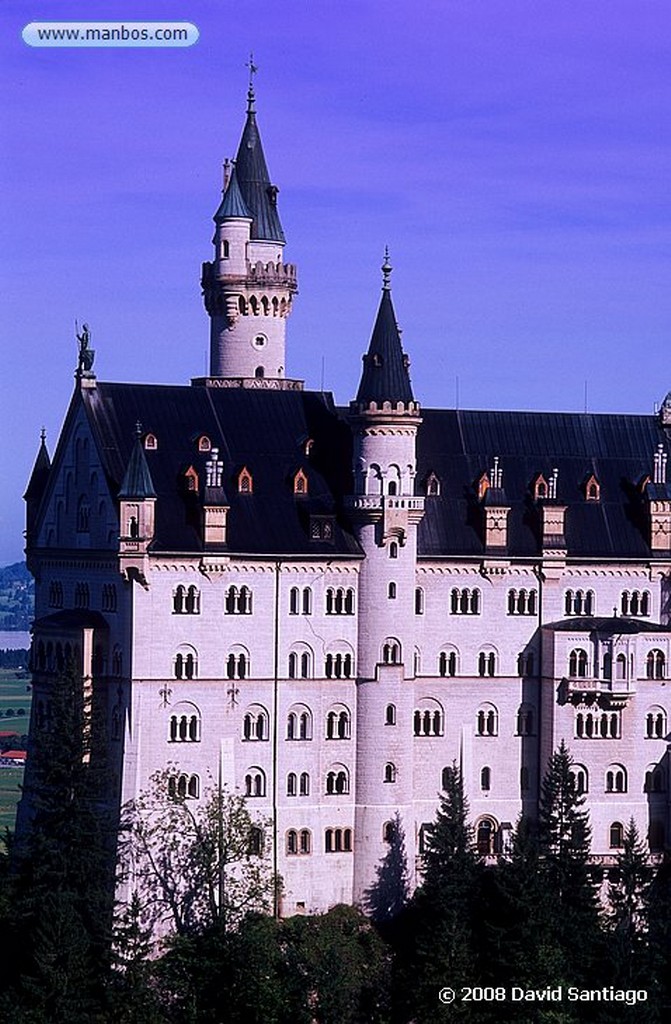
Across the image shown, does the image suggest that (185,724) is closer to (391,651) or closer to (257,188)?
(391,651)

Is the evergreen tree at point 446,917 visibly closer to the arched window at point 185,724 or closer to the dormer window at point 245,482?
the arched window at point 185,724

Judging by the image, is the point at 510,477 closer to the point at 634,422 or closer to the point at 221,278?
the point at 634,422

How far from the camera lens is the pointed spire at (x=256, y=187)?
5364 inches

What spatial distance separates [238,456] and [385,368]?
25.1ft

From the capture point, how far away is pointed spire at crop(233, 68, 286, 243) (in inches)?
5364

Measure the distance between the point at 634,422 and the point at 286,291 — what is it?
18450 millimetres

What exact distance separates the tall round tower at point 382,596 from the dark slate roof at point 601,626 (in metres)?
7.73

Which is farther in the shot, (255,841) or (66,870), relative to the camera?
(255,841)

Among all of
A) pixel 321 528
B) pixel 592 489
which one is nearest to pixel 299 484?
pixel 321 528

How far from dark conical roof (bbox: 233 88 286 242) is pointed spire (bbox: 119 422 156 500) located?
22558 mm

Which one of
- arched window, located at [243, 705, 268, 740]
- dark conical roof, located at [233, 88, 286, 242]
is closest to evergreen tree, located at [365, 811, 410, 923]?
arched window, located at [243, 705, 268, 740]

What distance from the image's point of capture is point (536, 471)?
419 ft

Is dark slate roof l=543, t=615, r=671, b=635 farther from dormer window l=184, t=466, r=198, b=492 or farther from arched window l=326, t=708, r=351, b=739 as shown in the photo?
dormer window l=184, t=466, r=198, b=492

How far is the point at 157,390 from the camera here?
123 metres
